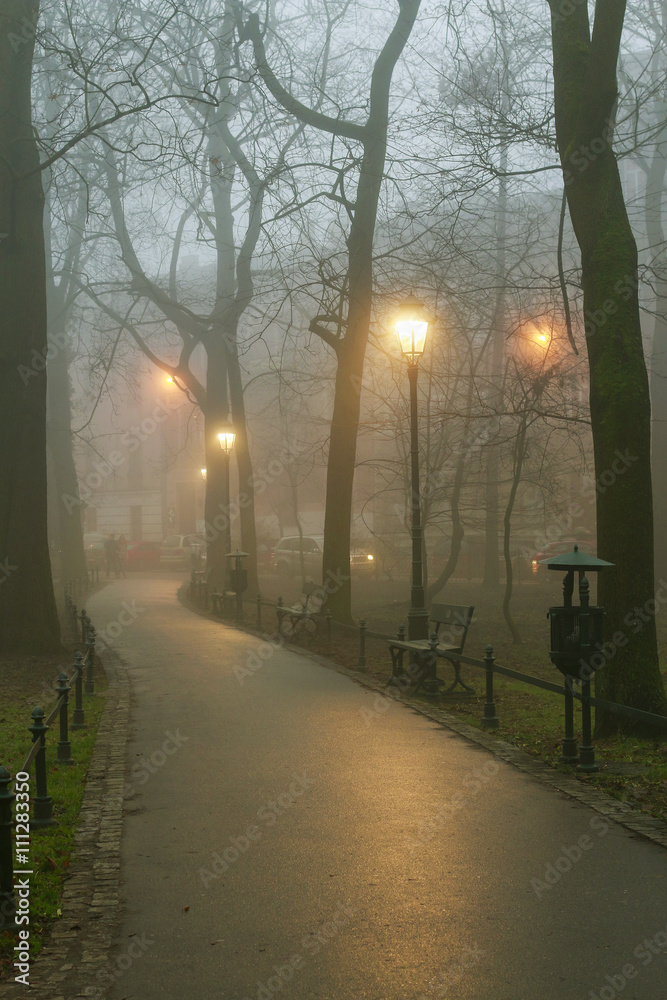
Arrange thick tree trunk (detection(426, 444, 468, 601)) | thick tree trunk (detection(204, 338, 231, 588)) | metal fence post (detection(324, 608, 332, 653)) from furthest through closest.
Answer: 1. thick tree trunk (detection(204, 338, 231, 588))
2. thick tree trunk (detection(426, 444, 468, 601))
3. metal fence post (detection(324, 608, 332, 653))

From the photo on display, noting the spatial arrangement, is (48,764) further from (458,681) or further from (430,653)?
(458,681)

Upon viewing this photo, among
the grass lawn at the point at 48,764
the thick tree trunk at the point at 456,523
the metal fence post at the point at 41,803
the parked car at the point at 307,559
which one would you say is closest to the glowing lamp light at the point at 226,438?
the thick tree trunk at the point at 456,523

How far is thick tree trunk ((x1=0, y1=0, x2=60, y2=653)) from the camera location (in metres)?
14.9

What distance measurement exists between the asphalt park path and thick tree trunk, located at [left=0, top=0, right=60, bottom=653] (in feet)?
19.5

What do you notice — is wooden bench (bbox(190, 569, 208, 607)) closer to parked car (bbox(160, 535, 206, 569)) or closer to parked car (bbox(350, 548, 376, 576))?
parked car (bbox(350, 548, 376, 576))

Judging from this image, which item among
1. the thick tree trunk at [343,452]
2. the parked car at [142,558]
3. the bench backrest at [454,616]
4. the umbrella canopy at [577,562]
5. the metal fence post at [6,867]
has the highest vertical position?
the thick tree trunk at [343,452]

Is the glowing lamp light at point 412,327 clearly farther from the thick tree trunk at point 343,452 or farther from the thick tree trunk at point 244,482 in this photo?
the thick tree trunk at point 244,482

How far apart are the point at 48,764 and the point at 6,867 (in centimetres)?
390

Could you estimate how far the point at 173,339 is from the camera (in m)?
46.3

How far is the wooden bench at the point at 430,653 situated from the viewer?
11.5m

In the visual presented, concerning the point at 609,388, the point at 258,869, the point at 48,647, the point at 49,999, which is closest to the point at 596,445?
the point at 609,388

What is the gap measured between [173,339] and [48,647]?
108ft

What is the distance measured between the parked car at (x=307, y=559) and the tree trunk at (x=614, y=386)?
30245 millimetres

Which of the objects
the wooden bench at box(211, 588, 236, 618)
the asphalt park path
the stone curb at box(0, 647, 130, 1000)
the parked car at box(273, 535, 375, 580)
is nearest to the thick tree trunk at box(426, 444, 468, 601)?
the wooden bench at box(211, 588, 236, 618)
